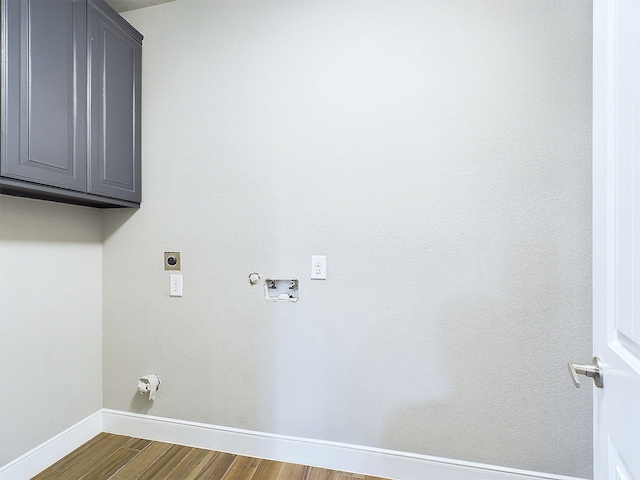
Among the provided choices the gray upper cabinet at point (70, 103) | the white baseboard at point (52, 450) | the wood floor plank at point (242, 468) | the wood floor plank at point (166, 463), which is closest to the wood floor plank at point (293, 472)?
the wood floor plank at point (242, 468)

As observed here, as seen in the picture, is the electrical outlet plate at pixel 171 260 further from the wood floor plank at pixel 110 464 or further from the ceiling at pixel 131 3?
the ceiling at pixel 131 3

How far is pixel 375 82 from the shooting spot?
1.63 m

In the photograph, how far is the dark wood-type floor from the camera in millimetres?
1583

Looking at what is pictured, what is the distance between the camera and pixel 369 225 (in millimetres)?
1641

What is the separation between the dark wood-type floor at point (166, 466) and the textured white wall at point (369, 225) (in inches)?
6.8

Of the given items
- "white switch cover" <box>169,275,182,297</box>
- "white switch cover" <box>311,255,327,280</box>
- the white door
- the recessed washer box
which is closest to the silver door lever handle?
the white door

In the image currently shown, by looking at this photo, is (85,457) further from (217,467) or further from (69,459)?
(217,467)

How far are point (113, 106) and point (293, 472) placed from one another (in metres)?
2.19

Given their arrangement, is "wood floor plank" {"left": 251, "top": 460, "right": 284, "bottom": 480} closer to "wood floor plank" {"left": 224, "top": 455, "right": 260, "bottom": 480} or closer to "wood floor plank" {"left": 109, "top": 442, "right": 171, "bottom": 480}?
"wood floor plank" {"left": 224, "top": 455, "right": 260, "bottom": 480}

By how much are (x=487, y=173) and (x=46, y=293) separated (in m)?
2.36

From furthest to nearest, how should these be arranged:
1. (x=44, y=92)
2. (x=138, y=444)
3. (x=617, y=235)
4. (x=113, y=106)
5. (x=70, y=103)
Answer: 1. (x=138, y=444)
2. (x=113, y=106)
3. (x=70, y=103)
4. (x=44, y=92)
5. (x=617, y=235)

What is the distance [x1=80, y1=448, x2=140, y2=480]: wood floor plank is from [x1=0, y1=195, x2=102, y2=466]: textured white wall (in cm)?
32

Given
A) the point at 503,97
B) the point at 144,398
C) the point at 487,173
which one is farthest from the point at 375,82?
the point at 144,398

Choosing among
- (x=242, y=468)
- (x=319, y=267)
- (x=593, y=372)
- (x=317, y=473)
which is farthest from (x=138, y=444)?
(x=593, y=372)
